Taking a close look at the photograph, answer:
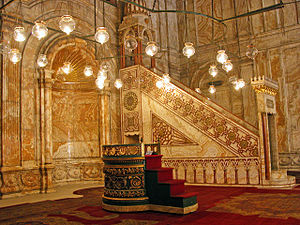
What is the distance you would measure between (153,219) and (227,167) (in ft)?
12.8

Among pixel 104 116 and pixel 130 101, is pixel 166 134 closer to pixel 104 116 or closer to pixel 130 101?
pixel 130 101

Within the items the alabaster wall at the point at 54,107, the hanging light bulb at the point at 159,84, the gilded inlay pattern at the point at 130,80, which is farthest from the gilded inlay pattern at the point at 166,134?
the alabaster wall at the point at 54,107

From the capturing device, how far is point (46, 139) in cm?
848

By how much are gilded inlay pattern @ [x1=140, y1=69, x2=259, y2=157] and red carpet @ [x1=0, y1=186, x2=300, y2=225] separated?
1560 millimetres

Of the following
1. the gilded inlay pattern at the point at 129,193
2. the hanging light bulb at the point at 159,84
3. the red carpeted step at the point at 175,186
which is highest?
the hanging light bulb at the point at 159,84

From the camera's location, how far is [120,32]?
11.0 metres

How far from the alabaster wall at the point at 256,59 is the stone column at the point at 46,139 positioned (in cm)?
544

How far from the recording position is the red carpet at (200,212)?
4379 mm

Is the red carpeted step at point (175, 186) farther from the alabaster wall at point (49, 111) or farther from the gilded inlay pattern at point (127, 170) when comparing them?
the alabaster wall at point (49, 111)

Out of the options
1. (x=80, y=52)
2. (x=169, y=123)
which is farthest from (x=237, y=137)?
(x=80, y=52)

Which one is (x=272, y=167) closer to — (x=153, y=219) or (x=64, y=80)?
Result: (x=153, y=219)

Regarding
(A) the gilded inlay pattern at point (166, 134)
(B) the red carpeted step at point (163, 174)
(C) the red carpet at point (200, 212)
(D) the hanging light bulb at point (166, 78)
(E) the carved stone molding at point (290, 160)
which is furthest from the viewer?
(E) the carved stone molding at point (290, 160)

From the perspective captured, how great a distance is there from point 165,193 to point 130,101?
565 centimetres

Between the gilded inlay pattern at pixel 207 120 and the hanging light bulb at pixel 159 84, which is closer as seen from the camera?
the gilded inlay pattern at pixel 207 120
